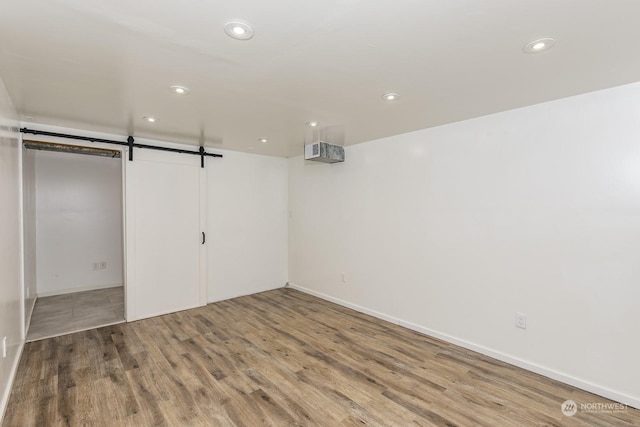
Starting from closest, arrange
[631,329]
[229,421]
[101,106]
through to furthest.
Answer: [229,421]
[631,329]
[101,106]

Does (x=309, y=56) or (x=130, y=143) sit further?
(x=130, y=143)

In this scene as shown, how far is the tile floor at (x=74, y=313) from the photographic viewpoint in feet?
11.7

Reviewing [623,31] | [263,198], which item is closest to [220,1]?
[623,31]

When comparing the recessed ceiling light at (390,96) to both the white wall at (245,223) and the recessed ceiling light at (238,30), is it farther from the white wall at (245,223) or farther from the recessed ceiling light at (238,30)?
the white wall at (245,223)

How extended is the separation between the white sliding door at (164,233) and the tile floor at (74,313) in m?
0.50

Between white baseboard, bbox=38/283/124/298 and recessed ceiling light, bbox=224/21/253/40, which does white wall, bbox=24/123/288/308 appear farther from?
recessed ceiling light, bbox=224/21/253/40

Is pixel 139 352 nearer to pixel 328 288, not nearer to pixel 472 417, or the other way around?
pixel 328 288

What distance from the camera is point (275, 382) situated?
249 cm

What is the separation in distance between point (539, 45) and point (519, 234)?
66.4 inches

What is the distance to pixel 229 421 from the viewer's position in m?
2.04

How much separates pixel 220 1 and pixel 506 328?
337 cm

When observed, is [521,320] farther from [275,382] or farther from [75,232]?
[75,232]

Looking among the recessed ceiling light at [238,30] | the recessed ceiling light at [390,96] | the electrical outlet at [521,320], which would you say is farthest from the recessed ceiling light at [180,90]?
the electrical outlet at [521,320]

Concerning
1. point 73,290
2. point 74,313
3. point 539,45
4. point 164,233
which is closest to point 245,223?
point 164,233
